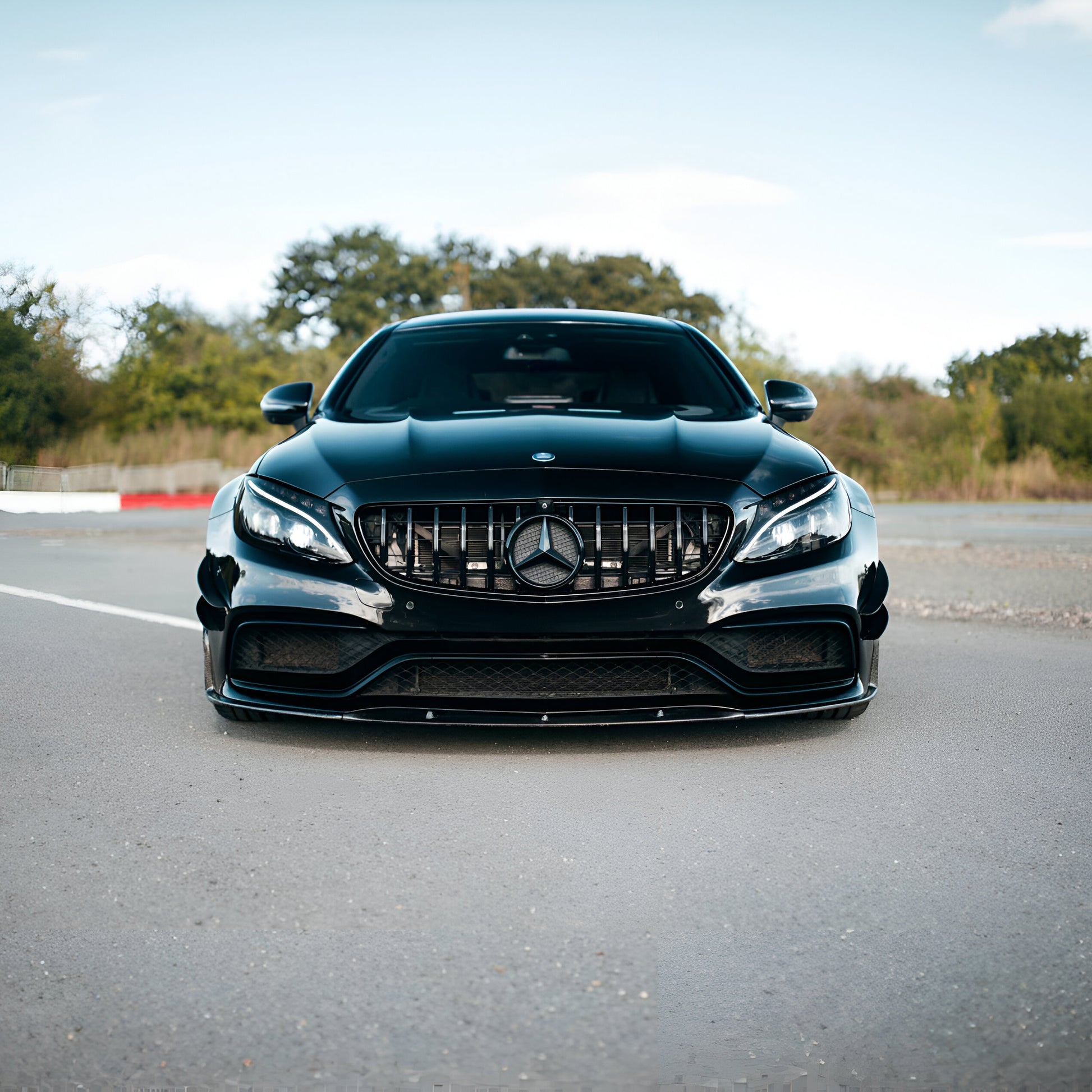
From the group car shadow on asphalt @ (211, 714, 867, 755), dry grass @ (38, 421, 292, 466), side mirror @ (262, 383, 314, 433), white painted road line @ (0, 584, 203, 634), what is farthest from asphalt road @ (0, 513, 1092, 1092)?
dry grass @ (38, 421, 292, 466)

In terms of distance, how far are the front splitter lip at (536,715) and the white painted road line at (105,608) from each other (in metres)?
3.26

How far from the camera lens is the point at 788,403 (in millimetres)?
5258

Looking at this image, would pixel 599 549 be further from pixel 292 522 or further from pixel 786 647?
pixel 292 522

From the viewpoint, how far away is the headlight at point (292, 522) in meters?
4.05

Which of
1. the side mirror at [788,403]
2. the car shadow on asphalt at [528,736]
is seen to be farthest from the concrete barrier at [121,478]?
Result: the car shadow on asphalt at [528,736]

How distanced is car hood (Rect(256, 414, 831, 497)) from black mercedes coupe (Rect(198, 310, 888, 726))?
1cm

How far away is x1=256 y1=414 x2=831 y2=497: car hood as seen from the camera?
164 inches

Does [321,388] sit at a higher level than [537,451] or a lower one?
higher

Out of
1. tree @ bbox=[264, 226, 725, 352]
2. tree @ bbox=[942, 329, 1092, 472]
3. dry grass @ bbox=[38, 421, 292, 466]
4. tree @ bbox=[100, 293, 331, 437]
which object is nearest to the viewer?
dry grass @ bbox=[38, 421, 292, 466]

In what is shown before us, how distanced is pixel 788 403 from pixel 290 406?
2011mm

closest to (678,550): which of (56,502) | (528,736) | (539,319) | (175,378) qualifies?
(528,736)

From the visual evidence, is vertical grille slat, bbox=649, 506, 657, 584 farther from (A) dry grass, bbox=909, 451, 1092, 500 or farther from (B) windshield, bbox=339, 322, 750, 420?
(A) dry grass, bbox=909, 451, 1092, 500

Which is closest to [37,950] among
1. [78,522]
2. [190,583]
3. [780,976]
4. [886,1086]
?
[780,976]

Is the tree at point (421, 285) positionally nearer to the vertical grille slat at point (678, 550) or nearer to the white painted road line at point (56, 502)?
the white painted road line at point (56, 502)
